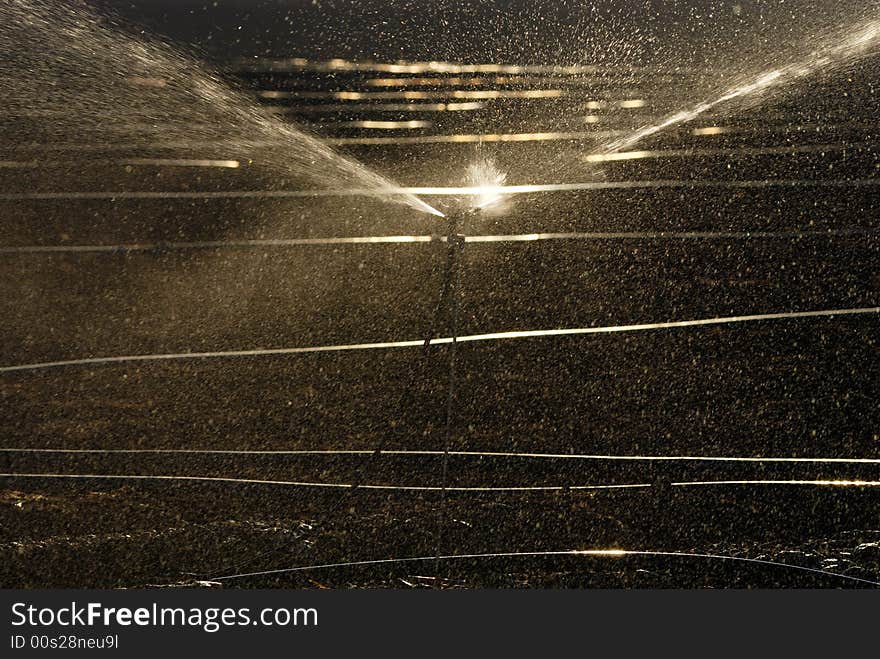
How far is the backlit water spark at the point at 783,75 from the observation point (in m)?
1.56

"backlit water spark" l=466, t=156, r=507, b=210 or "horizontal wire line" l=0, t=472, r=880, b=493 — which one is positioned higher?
"backlit water spark" l=466, t=156, r=507, b=210

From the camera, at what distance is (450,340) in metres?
1.45

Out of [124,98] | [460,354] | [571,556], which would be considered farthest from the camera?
[124,98]

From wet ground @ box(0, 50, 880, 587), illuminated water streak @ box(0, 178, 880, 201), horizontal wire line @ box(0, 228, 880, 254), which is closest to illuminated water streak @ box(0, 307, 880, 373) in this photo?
wet ground @ box(0, 50, 880, 587)

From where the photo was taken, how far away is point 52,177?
60.9 inches

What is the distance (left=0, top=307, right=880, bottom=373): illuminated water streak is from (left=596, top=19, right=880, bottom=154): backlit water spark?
35 cm

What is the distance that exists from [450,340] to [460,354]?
3 cm

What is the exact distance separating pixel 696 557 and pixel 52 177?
1339 mm

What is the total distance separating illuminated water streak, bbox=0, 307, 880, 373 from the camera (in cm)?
142

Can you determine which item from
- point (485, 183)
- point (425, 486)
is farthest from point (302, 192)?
point (425, 486)

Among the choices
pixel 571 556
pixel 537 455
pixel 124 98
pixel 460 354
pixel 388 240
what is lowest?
pixel 571 556

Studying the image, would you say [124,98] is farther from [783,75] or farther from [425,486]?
[783,75]

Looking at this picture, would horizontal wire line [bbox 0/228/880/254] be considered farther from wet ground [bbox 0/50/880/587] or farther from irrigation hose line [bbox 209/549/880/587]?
irrigation hose line [bbox 209/549/880/587]

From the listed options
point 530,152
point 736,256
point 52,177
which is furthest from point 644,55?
point 52,177
